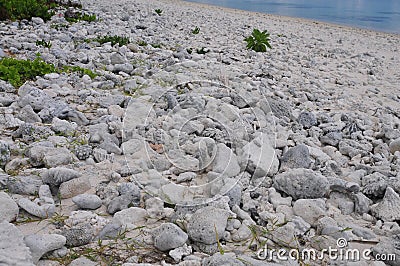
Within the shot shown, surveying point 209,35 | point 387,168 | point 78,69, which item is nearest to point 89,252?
point 387,168

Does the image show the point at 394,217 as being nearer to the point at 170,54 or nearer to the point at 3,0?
the point at 170,54

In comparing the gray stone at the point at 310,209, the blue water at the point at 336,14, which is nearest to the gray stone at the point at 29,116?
the gray stone at the point at 310,209

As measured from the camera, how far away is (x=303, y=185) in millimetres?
3479

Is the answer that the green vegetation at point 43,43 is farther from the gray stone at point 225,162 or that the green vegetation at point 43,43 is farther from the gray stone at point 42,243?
the gray stone at point 42,243

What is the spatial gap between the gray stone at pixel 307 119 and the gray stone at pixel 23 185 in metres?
3.19

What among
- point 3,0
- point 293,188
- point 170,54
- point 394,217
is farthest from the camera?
point 3,0

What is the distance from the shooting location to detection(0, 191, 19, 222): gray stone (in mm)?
2807

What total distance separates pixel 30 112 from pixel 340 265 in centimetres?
349

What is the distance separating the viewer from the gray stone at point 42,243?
2465mm

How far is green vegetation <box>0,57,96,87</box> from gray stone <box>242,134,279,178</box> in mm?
3233

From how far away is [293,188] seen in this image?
137 inches

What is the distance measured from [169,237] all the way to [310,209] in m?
1.19

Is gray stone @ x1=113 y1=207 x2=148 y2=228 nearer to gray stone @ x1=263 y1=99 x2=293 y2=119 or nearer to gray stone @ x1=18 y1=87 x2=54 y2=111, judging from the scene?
gray stone @ x1=18 y1=87 x2=54 y2=111

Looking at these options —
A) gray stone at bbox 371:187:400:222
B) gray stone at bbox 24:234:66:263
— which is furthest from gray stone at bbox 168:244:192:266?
gray stone at bbox 371:187:400:222
